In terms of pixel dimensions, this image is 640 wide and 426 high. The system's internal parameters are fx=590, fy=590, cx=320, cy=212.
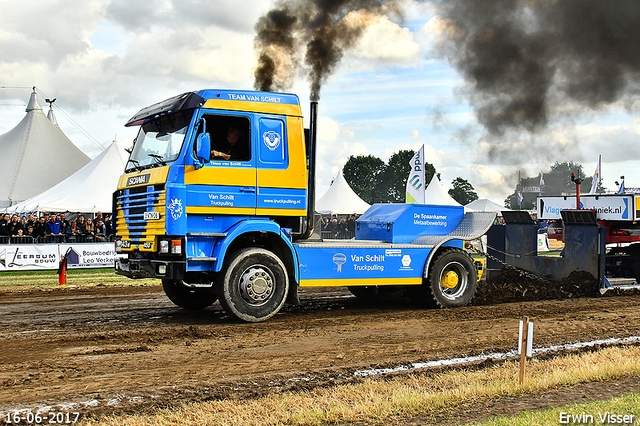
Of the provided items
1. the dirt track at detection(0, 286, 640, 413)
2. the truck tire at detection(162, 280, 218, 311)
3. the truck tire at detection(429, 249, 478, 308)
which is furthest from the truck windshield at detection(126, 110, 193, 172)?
the truck tire at detection(429, 249, 478, 308)

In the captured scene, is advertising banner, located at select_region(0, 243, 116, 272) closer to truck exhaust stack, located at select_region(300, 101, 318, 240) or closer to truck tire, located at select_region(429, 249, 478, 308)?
truck exhaust stack, located at select_region(300, 101, 318, 240)

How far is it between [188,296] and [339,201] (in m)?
26.2

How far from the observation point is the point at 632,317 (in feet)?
30.7

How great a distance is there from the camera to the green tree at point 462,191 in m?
103

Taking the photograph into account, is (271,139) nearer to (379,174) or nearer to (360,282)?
(360,282)

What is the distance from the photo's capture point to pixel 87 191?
2644 cm

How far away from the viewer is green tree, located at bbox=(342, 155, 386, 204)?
106562 millimetres

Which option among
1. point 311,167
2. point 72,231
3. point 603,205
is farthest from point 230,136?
point 72,231

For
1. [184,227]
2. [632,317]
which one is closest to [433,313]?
[632,317]

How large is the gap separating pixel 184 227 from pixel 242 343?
1.90 metres

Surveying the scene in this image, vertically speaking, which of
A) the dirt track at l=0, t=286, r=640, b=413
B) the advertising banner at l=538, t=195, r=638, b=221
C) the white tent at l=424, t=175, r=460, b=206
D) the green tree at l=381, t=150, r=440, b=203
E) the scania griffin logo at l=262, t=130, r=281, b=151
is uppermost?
the green tree at l=381, t=150, r=440, b=203

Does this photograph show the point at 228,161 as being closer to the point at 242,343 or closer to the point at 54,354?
the point at 242,343

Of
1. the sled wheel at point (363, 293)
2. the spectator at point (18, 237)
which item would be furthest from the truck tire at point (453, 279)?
the spectator at point (18, 237)

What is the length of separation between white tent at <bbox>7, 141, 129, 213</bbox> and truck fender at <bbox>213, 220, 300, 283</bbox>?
19.0 metres
